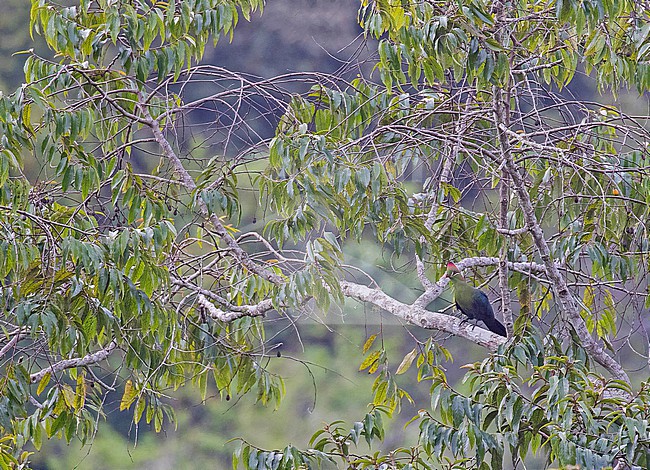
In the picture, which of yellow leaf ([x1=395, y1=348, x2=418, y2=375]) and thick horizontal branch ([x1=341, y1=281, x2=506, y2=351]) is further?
yellow leaf ([x1=395, y1=348, x2=418, y2=375])

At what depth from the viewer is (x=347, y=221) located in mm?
1983

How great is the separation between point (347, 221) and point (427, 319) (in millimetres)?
415

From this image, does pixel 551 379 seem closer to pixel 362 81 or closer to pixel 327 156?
pixel 327 156

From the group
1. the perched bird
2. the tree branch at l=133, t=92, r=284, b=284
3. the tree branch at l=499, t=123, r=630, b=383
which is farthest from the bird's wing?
the tree branch at l=133, t=92, r=284, b=284

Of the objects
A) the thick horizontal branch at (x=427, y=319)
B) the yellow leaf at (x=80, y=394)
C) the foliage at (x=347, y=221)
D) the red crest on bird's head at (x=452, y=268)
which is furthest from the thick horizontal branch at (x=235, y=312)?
the red crest on bird's head at (x=452, y=268)

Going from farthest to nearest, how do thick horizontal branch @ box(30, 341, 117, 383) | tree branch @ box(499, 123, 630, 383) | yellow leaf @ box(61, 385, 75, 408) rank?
1. thick horizontal branch @ box(30, 341, 117, 383)
2. yellow leaf @ box(61, 385, 75, 408)
3. tree branch @ box(499, 123, 630, 383)

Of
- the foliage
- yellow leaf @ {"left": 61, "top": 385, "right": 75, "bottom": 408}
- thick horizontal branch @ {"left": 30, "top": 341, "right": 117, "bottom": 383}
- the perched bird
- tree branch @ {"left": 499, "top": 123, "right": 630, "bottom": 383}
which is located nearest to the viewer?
the foliage

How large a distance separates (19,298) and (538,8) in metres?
1.44

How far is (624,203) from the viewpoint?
2.05m

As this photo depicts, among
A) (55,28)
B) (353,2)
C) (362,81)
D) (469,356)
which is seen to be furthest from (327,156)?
(353,2)

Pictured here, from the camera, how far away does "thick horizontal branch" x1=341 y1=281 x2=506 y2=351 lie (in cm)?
215

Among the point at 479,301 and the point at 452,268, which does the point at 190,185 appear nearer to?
the point at 452,268

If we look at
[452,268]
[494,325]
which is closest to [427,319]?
[452,268]

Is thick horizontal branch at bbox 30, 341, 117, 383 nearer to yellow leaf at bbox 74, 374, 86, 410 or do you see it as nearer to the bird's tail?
yellow leaf at bbox 74, 374, 86, 410
